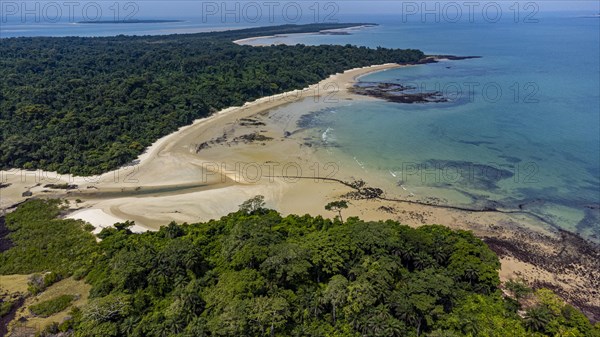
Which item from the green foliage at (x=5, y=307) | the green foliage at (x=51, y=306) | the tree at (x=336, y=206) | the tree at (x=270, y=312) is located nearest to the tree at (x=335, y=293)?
the tree at (x=270, y=312)

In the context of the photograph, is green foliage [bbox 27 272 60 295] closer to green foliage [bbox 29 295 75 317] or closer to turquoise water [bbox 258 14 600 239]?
green foliage [bbox 29 295 75 317]

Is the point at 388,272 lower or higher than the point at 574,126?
lower

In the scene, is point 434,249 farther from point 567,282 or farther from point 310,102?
point 310,102

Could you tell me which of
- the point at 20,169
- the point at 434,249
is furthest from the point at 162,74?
the point at 434,249

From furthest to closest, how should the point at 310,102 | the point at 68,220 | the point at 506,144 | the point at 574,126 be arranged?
the point at 310,102 < the point at 574,126 < the point at 506,144 < the point at 68,220

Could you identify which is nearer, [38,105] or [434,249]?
[434,249]

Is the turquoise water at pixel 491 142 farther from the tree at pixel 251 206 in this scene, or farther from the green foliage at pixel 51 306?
the green foliage at pixel 51 306

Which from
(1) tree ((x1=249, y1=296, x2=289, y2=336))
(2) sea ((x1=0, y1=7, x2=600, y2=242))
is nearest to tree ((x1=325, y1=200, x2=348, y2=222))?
(2) sea ((x1=0, y1=7, x2=600, y2=242))
